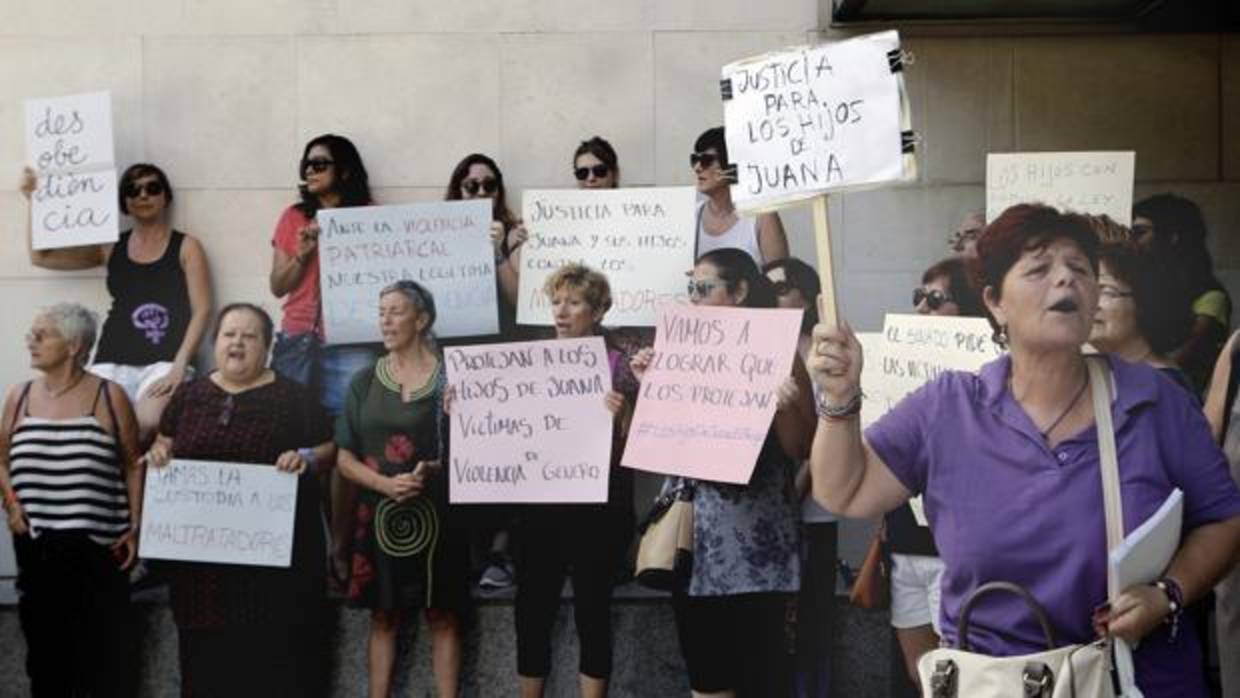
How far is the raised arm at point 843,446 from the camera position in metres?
3.25

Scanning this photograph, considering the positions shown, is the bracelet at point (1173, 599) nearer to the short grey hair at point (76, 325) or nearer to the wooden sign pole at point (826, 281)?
the wooden sign pole at point (826, 281)

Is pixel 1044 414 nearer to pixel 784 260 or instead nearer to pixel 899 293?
pixel 784 260

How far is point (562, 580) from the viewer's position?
19.0ft

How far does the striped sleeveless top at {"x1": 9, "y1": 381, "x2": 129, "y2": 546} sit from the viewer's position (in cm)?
614

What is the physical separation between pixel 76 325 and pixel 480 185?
1841 millimetres

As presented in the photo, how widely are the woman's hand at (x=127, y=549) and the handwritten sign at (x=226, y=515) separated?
0.68 feet

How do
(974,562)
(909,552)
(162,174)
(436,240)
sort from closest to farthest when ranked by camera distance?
(974,562) → (909,552) → (436,240) → (162,174)

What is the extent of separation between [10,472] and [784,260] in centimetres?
335

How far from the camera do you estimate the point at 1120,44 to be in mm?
7109

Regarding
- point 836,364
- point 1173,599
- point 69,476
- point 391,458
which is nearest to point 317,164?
point 391,458

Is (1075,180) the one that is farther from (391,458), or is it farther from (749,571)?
(391,458)

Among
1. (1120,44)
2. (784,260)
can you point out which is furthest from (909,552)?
(1120,44)

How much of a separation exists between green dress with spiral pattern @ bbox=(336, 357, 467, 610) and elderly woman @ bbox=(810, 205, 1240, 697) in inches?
112

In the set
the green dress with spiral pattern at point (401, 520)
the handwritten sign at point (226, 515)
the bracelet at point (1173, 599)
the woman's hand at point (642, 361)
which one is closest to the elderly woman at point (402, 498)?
the green dress with spiral pattern at point (401, 520)
